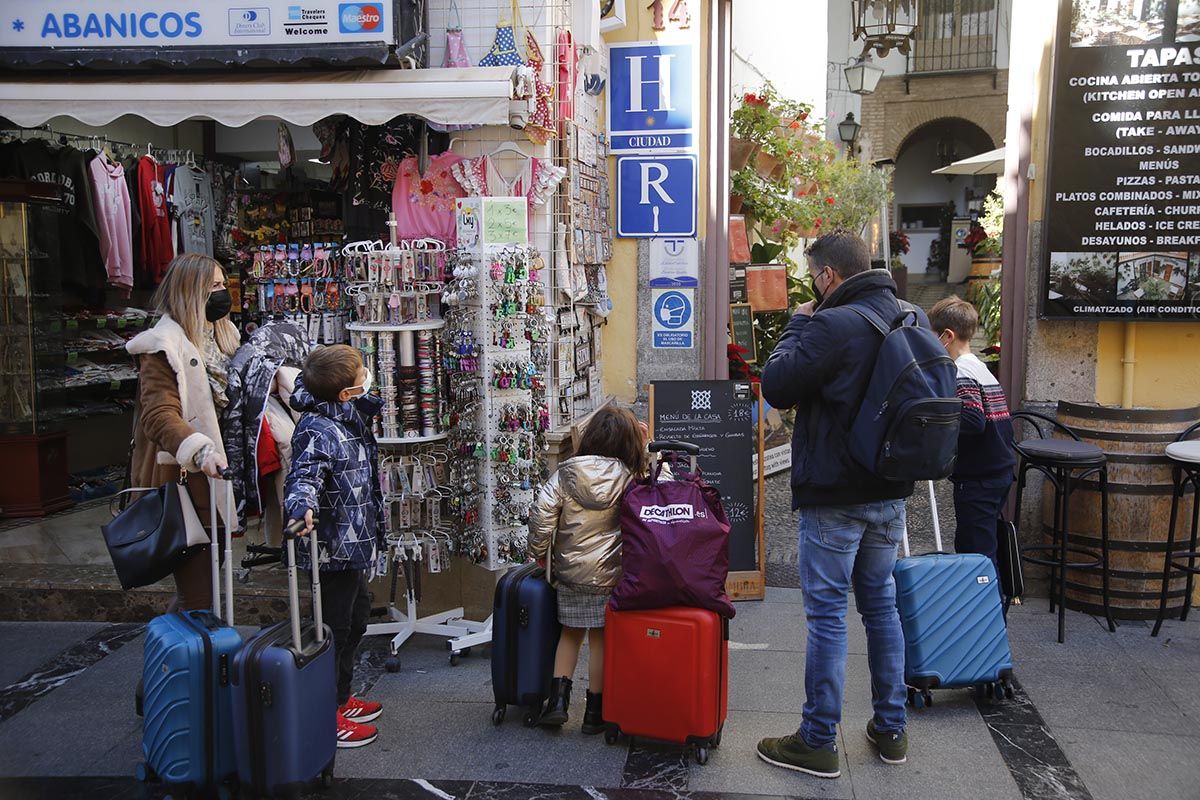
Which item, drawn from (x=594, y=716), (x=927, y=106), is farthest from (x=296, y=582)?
(x=927, y=106)

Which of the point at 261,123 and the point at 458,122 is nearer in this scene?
the point at 458,122

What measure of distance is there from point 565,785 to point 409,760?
24.8 inches

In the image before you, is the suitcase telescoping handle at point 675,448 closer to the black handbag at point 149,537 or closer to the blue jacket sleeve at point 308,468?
the blue jacket sleeve at point 308,468

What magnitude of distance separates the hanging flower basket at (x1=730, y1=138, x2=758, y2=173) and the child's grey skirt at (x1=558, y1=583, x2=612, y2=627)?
5285 mm

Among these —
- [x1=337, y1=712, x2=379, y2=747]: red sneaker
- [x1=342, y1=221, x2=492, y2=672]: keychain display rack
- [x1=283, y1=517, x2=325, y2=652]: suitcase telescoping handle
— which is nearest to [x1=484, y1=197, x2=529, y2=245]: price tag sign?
[x1=342, y1=221, x2=492, y2=672]: keychain display rack

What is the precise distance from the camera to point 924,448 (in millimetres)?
3359

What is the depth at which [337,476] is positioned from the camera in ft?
12.4

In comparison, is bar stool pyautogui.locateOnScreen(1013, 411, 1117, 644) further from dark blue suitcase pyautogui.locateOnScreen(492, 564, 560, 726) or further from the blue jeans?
dark blue suitcase pyautogui.locateOnScreen(492, 564, 560, 726)

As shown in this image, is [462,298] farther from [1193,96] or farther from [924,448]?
[1193,96]

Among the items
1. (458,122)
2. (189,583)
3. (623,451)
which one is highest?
(458,122)

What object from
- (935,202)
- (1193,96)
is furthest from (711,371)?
(935,202)

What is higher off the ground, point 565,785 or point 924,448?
point 924,448

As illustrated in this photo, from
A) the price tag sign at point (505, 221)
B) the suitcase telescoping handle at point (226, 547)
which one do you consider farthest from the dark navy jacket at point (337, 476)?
the price tag sign at point (505, 221)


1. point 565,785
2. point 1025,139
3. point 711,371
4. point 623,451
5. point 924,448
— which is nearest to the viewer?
point 924,448
